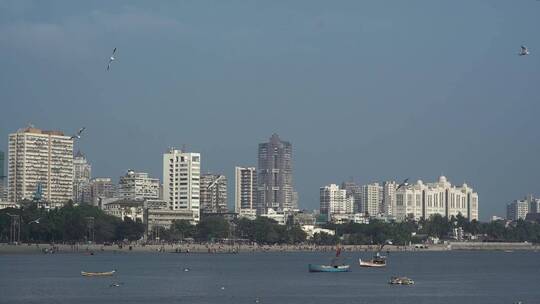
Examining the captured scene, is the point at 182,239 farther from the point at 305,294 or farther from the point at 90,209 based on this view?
the point at 305,294

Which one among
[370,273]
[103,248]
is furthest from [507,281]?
[103,248]

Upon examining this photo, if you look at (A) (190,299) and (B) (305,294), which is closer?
(A) (190,299)

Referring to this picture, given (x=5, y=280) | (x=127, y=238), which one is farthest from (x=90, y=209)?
(x=5, y=280)

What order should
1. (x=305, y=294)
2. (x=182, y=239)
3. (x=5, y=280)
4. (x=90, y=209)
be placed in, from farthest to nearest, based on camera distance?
1. (x=182, y=239)
2. (x=90, y=209)
3. (x=5, y=280)
4. (x=305, y=294)

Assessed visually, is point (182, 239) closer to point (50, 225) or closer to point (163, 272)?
point (50, 225)

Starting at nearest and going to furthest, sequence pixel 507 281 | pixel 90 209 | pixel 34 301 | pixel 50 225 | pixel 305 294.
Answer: pixel 34 301, pixel 305 294, pixel 507 281, pixel 50 225, pixel 90 209

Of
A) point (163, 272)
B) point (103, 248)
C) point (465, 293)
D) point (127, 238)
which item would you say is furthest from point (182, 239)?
point (465, 293)

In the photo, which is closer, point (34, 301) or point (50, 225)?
point (34, 301)

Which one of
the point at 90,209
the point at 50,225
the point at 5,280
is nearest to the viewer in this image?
the point at 5,280

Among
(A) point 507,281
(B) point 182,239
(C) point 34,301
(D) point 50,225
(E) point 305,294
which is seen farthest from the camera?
(B) point 182,239
